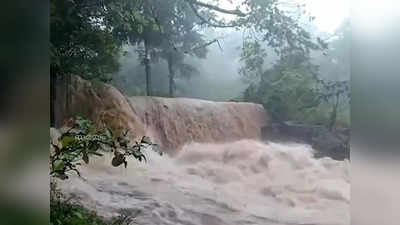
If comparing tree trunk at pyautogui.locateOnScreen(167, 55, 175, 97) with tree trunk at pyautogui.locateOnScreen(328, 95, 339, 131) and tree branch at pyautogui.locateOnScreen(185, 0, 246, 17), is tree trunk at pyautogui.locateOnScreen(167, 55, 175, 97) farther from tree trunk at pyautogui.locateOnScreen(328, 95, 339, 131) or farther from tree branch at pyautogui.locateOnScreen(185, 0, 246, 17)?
tree trunk at pyautogui.locateOnScreen(328, 95, 339, 131)

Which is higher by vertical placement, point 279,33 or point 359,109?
point 279,33

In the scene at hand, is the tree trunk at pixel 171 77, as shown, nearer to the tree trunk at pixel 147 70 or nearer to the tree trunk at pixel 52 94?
the tree trunk at pixel 147 70

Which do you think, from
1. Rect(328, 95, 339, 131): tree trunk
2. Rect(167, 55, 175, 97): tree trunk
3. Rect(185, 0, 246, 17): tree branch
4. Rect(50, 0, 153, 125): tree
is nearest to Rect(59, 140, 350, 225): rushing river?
Rect(328, 95, 339, 131): tree trunk

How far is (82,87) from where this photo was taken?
1909mm

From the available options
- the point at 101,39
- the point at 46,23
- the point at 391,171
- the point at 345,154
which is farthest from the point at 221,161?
the point at 46,23

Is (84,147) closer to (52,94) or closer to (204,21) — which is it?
(52,94)

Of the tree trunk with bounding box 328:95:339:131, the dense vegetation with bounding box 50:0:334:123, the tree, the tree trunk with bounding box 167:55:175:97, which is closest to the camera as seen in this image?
the tree trunk with bounding box 328:95:339:131

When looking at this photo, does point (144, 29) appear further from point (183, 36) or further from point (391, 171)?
point (391, 171)

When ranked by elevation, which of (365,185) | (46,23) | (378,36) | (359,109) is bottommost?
(365,185)

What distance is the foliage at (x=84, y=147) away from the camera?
72.6 inches

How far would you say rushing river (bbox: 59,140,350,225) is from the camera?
1564mm

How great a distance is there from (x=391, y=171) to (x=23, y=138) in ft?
4.62

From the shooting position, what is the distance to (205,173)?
1.73 m

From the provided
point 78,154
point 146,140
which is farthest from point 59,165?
point 146,140
